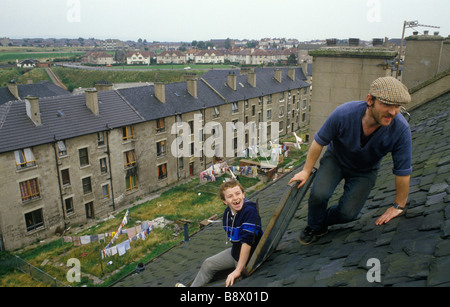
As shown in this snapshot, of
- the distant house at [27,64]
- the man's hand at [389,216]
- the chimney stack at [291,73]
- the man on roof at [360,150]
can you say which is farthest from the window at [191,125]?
the distant house at [27,64]

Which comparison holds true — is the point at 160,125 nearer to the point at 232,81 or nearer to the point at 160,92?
the point at 160,92

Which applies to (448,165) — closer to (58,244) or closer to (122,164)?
(58,244)

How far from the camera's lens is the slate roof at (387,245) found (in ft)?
10.8

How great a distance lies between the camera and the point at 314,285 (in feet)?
12.5

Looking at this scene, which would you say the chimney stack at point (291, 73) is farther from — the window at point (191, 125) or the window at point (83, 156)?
the window at point (83, 156)

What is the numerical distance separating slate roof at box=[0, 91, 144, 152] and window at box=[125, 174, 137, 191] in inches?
206

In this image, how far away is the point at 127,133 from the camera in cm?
3316

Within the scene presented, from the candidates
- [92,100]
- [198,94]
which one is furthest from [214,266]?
[198,94]

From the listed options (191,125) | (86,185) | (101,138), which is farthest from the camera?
(191,125)

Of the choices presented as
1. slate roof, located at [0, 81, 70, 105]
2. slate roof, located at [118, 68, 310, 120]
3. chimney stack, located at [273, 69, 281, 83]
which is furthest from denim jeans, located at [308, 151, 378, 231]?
chimney stack, located at [273, 69, 281, 83]

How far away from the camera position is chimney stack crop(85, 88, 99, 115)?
3132 centimetres

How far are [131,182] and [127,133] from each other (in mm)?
4835
